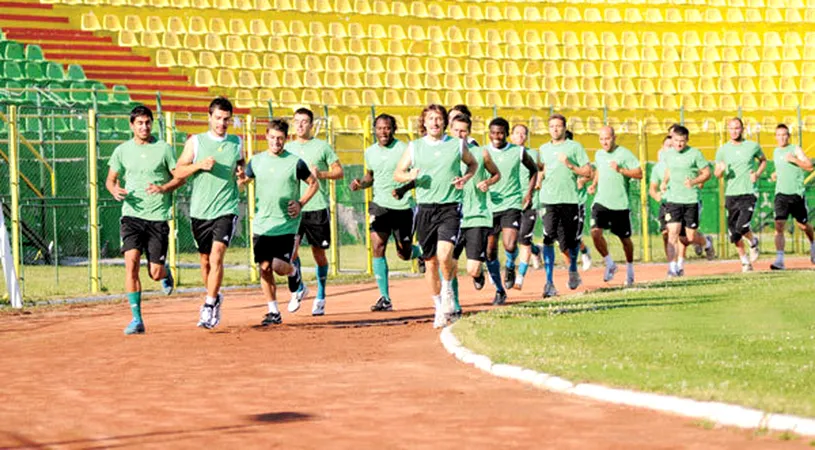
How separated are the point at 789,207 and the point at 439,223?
1130 cm

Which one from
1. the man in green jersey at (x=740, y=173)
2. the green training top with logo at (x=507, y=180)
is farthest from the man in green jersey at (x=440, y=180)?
the man in green jersey at (x=740, y=173)

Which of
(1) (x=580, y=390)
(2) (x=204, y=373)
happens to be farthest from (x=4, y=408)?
(1) (x=580, y=390)

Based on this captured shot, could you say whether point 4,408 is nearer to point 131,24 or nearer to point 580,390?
point 580,390

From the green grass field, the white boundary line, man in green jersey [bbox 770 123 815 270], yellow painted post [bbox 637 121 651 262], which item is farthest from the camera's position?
yellow painted post [bbox 637 121 651 262]

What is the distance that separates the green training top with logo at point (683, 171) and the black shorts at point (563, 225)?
312cm

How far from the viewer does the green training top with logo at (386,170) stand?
1750 centimetres

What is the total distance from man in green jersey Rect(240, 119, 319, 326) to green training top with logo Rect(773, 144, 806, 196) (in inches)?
450

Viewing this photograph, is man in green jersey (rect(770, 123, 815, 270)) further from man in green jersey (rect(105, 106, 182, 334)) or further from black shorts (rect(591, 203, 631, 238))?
man in green jersey (rect(105, 106, 182, 334))

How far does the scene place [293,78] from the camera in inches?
1527

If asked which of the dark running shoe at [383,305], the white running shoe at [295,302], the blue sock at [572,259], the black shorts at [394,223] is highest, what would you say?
the black shorts at [394,223]

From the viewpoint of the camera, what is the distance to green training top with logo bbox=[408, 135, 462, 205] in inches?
586

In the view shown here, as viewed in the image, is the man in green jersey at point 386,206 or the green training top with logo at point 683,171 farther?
the green training top with logo at point 683,171

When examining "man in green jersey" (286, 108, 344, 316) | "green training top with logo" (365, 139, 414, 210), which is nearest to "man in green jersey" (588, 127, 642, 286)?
"green training top with logo" (365, 139, 414, 210)

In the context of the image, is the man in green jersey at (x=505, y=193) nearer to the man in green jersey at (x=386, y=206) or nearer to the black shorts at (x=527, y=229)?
the man in green jersey at (x=386, y=206)
